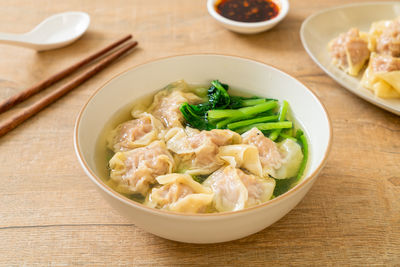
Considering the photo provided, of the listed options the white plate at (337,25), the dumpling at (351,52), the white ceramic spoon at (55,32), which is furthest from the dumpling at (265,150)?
the white ceramic spoon at (55,32)

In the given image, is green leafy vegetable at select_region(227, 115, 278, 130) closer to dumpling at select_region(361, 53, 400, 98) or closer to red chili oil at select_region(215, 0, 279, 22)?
dumpling at select_region(361, 53, 400, 98)

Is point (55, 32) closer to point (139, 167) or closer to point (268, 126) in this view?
point (139, 167)

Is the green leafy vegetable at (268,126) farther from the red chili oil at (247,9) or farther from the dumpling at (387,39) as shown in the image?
the red chili oil at (247,9)

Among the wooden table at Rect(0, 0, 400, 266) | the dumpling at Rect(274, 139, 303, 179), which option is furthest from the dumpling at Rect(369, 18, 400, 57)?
the dumpling at Rect(274, 139, 303, 179)

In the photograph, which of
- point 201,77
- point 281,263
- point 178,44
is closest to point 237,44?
point 178,44

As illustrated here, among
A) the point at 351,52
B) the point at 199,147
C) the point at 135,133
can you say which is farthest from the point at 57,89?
the point at 351,52

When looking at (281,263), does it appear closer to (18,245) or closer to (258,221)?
(258,221)
